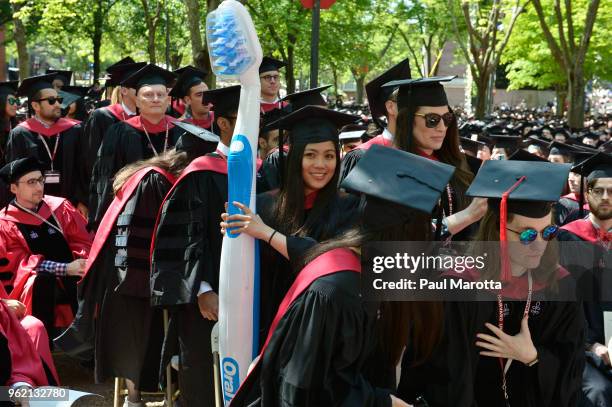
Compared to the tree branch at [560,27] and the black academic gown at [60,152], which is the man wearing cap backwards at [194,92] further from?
the tree branch at [560,27]

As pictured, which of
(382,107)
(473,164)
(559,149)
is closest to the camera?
(473,164)

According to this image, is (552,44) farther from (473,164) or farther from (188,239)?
(188,239)

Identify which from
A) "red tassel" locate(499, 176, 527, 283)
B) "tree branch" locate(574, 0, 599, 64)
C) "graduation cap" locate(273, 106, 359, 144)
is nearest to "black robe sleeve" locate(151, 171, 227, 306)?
"graduation cap" locate(273, 106, 359, 144)

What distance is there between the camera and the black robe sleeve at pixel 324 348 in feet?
8.98

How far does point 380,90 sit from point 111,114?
360 centimetres

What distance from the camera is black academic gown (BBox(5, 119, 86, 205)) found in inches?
334

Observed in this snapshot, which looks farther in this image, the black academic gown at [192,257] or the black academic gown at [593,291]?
the black academic gown at [593,291]

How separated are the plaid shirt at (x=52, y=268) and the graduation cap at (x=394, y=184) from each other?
375 cm

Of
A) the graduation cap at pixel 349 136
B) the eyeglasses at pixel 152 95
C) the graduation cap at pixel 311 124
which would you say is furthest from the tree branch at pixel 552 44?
the graduation cap at pixel 311 124

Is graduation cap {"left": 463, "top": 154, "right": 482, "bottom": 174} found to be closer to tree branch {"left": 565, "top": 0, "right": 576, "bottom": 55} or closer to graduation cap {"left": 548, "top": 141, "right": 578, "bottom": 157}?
graduation cap {"left": 548, "top": 141, "right": 578, "bottom": 157}

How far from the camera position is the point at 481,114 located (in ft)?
76.3

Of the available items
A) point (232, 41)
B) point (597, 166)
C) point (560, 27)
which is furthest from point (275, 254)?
point (560, 27)

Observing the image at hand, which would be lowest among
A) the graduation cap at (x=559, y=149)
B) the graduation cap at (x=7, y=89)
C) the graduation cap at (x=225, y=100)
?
the graduation cap at (x=559, y=149)

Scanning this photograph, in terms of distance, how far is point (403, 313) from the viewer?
2.95 m
